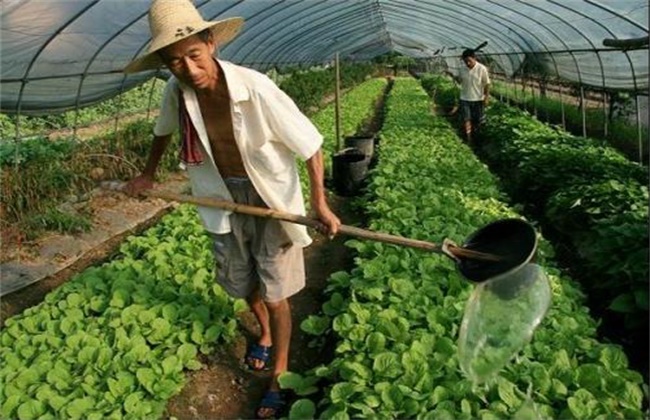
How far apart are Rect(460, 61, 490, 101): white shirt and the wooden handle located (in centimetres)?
833

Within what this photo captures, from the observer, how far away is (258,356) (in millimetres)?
3719

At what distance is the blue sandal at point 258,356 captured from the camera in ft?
12.2

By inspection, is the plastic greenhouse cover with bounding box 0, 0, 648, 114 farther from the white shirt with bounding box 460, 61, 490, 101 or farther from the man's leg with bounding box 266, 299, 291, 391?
the man's leg with bounding box 266, 299, 291, 391

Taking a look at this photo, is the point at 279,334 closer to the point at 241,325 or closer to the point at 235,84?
the point at 241,325

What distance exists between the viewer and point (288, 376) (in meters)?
3.23

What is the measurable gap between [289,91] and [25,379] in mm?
13487

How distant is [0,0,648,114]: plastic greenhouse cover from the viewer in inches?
239

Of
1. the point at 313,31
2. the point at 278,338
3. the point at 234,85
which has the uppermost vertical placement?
the point at 234,85

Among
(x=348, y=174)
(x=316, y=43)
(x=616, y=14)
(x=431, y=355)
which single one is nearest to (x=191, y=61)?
(x=431, y=355)

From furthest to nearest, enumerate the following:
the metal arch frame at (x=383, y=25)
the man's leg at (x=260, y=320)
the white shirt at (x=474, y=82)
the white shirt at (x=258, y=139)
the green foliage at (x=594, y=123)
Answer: the metal arch frame at (x=383, y=25) → the white shirt at (x=474, y=82) → the green foliage at (x=594, y=123) → the man's leg at (x=260, y=320) → the white shirt at (x=258, y=139)

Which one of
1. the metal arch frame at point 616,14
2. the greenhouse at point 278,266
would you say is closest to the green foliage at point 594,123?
the metal arch frame at point 616,14

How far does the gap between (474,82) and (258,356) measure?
26.7ft

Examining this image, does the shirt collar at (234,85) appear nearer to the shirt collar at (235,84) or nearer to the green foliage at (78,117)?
the shirt collar at (235,84)

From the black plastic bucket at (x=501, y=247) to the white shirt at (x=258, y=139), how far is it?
2.85 feet
